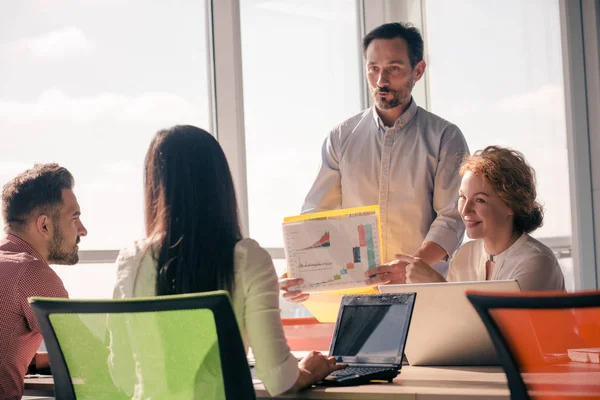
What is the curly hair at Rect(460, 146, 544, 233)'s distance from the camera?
9.24 feet

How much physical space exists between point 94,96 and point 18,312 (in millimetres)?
2228

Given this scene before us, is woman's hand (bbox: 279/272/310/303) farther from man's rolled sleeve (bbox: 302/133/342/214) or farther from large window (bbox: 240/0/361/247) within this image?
large window (bbox: 240/0/361/247)

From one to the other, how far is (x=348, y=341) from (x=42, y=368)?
1.13m

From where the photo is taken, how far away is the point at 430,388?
6.22ft

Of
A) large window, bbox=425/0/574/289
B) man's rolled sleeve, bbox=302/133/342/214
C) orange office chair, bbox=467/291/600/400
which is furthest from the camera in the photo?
large window, bbox=425/0/574/289

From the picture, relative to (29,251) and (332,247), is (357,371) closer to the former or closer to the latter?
(332,247)

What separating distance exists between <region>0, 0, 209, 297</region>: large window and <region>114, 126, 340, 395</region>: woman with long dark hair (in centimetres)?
235

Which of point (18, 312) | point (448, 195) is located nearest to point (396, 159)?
point (448, 195)

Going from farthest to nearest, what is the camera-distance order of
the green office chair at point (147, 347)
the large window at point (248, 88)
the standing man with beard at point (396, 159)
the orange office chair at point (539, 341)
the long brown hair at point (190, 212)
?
the large window at point (248, 88) → the standing man with beard at point (396, 159) → the long brown hair at point (190, 212) → the green office chair at point (147, 347) → the orange office chair at point (539, 341)

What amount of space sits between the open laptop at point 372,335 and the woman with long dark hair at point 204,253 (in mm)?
142

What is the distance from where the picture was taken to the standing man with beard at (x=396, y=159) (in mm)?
3711

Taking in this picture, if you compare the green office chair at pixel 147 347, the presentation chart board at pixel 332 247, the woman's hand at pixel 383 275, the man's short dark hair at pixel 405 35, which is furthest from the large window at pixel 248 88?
the green office chair at pixel 147 347

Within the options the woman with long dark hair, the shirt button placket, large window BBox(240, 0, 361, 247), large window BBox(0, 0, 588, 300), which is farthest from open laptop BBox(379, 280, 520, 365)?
large window BBox(240, 0, 361, 247)

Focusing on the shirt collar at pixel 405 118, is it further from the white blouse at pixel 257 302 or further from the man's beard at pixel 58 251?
the white blouse at pixel 257 302
